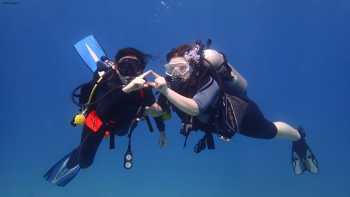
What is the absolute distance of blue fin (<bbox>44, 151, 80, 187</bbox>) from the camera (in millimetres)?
6422

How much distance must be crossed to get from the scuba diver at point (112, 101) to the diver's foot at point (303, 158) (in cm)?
372

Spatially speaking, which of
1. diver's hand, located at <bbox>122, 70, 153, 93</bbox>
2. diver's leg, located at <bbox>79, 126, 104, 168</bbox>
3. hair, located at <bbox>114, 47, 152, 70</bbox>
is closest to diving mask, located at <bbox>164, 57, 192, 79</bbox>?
hair, located at <bbox>114, 47, 152, 70</bbox>

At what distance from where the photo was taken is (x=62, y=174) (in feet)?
21.3

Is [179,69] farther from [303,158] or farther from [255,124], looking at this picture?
[303,158]

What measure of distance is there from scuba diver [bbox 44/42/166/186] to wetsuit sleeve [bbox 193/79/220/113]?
2.30 feet

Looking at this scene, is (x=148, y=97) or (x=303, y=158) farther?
(x=303, y=158)

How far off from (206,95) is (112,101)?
3.85 ft

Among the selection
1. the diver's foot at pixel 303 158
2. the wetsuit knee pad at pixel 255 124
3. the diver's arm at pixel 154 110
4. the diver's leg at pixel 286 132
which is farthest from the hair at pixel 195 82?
the diver's foot at pixel 303 158

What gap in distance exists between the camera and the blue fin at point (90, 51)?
6.14 m

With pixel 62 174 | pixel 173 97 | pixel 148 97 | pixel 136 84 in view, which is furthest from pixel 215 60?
pixel 62 174

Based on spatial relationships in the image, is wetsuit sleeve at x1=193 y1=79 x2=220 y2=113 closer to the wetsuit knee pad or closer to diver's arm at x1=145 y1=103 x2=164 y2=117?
diver's arm at x1=145 y1=103 x2=164 y2=117

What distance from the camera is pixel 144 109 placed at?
17.9 feet

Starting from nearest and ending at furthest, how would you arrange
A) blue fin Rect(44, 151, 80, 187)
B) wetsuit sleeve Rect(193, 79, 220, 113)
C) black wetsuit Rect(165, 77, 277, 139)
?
wetsuit sleeve Rect(193, 79, 220, 113) → black wetsuit Rect(165, 77, 277, 139) → blue fin Rect(44, 151, 80, 187)

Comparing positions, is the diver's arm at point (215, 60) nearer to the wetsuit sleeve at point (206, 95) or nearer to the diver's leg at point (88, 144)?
the wetsuit sleeve at point (206, 95)
